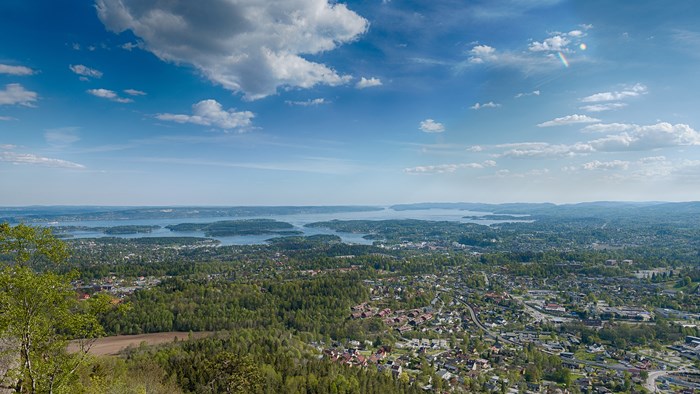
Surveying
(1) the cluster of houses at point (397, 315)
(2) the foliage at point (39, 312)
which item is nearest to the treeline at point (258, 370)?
(2) the foliage at point (39, 312)

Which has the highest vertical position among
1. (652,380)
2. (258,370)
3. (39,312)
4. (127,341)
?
(39,312)

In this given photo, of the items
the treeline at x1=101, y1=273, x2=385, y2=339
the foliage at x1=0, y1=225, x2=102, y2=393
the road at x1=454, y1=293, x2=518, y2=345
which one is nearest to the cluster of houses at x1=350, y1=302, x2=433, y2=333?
the treeline at x1=101, y1=273, x2=385, y2=339

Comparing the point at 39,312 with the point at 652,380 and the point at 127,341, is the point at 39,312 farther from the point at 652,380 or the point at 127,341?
the point at 652,380

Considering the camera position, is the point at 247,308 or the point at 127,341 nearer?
the point at 127,341

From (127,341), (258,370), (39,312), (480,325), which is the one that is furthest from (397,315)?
(39,312)

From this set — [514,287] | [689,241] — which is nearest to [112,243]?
[514,287]

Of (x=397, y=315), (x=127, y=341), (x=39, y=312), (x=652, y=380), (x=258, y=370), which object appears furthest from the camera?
(x=397, y=315)

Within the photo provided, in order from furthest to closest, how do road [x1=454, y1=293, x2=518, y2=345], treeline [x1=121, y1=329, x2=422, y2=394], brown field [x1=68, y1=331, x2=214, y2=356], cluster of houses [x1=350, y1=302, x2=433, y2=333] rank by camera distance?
cluster of houses [x1=350, y1=302, x2=433, y2=333]
road [x1=454, y1=293, x2=518, y2=345]
brown field [x1=68, y1=331, x2=214, y2=356]
treeline [x1=121, y1=329, x2=422, y2=394]

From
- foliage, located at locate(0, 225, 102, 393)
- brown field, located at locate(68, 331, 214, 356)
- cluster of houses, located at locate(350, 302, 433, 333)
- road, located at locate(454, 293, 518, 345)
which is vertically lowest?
road, located at locate(454, 293, 518, 345)

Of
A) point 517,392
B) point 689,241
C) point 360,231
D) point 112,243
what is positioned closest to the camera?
point 517,392

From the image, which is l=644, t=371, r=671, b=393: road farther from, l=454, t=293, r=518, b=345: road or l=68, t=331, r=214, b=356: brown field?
l=68, t=331, r=214, b=356: brown field

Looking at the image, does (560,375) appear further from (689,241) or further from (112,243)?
(112,243)
